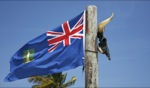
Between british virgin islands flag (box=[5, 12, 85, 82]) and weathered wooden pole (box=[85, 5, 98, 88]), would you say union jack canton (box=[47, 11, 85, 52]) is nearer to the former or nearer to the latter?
british virgin islands flag (box=[5, 12, 85, 82])

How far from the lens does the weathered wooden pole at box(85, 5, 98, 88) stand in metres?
10.1

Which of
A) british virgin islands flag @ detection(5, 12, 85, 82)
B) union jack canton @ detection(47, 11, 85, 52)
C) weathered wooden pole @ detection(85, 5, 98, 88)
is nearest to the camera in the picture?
weathered wooden pole @ detection(85, 5, 98, 88)

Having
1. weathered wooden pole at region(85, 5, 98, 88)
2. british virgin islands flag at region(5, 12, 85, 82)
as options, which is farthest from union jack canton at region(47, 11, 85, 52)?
weathered wooden pole at region(85, 5, 98, 88)

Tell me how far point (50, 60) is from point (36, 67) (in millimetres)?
476

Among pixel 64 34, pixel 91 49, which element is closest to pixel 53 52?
pixel 64 34

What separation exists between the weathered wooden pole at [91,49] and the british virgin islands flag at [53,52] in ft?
1.17

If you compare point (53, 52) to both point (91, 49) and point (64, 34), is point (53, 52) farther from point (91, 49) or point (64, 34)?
point (91, 49)

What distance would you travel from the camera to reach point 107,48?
10836mm

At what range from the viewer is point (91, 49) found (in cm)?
1030

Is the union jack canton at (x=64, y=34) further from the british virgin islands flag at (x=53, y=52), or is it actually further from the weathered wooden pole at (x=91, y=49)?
the weathered wooden pole at (x=91, y=49)

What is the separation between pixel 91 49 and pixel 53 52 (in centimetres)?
152

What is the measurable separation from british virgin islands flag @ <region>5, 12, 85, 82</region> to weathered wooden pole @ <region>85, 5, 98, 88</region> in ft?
1.17

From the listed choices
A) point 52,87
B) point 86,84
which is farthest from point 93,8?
point 52,87

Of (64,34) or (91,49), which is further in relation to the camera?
(64,34)
